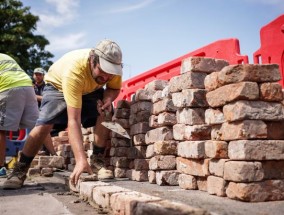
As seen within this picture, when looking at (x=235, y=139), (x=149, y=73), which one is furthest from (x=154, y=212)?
(x=149, y=73)

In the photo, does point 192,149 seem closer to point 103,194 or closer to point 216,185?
point 216,185

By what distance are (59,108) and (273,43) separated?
7.58 ft

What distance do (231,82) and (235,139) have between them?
15.4 inches

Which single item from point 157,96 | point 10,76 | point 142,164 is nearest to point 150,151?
point 142,164

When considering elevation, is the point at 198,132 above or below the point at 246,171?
above

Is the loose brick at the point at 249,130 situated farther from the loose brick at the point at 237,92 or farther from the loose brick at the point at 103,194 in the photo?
the loose brick at the point at 103,194

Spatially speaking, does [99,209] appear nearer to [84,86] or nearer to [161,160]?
[161,160]

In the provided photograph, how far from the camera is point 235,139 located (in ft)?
7.05

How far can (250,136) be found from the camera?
2086 mm

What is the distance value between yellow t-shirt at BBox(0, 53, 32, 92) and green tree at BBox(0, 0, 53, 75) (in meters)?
13.4

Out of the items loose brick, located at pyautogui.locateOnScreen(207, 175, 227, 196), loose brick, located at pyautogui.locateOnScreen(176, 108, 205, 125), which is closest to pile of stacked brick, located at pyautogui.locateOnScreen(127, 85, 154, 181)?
loose brick, located at pyautogui.locateOnScreen(176, 108, 205, 125)

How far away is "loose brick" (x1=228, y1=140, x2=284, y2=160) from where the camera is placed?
205cm

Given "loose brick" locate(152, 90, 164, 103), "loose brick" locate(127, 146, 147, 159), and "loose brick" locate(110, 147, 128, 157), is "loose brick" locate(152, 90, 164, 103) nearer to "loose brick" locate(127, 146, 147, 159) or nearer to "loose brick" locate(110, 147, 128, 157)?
"loose brick" locate(127, 146, 147, 159)

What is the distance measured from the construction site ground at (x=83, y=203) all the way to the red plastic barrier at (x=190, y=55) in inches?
59.5
